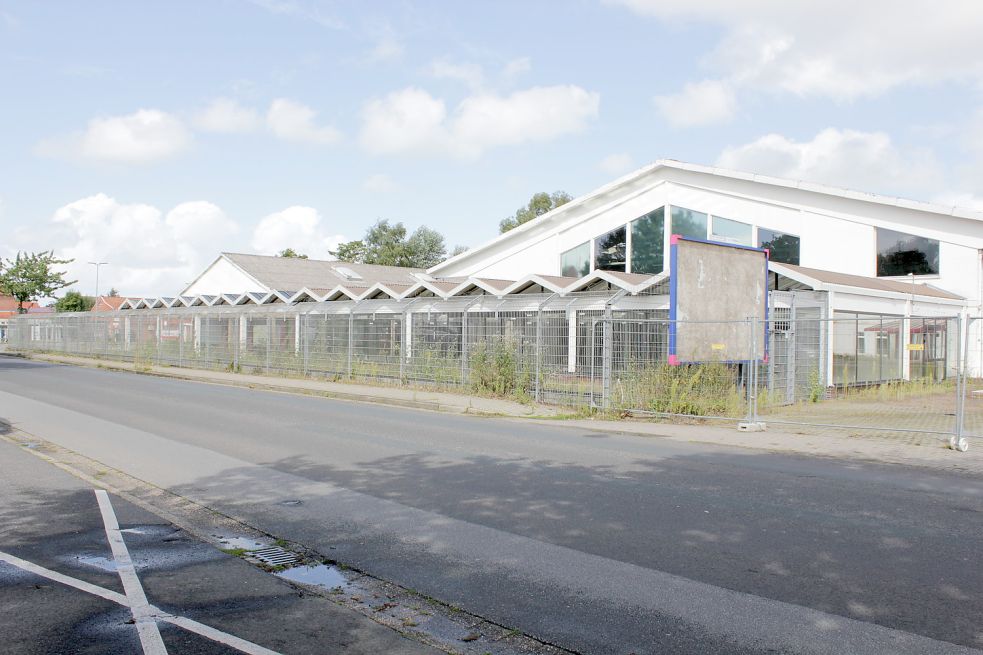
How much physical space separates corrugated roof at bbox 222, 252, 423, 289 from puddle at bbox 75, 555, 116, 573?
46900mm

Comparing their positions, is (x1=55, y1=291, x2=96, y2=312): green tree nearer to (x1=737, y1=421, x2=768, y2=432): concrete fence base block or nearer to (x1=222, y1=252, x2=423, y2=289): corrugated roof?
(x1=222, y1=252, x2=423, y2=289): corrugated roof

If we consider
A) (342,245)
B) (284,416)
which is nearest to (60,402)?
(284,416)

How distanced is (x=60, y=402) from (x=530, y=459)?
1329 cm

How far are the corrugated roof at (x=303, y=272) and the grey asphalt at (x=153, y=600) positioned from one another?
152 feet

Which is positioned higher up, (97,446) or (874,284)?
(874,284)

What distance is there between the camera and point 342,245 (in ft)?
291

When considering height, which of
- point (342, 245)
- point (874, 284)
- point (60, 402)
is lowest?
point (60, 402)

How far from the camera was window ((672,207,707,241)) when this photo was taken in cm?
3195

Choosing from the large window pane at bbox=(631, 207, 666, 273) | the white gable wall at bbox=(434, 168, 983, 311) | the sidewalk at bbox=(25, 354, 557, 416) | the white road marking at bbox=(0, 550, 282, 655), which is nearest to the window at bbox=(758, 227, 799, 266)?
the white gable wall at bbox=(434, 168, 983, 311)

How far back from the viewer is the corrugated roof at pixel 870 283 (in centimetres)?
2286

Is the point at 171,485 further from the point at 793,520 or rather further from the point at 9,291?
the point at 9,291

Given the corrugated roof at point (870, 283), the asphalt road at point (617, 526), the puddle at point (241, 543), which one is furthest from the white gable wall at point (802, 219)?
the puddle at point (241, 543)

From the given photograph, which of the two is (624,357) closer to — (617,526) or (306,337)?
(617,526)

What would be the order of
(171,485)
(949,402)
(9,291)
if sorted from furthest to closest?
(9,291) → (949,402) → (171,485)
